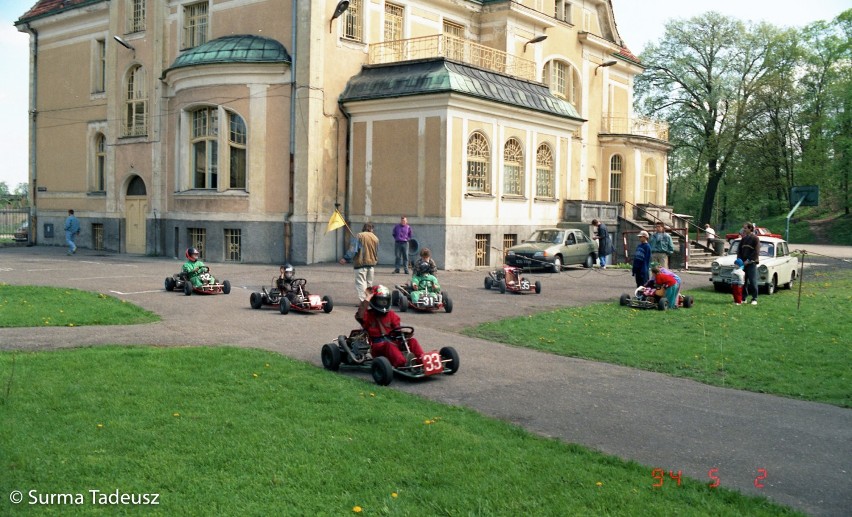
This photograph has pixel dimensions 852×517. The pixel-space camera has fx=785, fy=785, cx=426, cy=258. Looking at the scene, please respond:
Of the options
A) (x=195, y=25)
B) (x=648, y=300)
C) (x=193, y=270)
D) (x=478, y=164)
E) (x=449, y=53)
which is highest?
(x=195, y=25)

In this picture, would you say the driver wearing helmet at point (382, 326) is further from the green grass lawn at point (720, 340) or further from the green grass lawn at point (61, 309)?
the green grass lawn at point (61, 309)

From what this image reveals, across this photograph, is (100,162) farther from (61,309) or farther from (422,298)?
(422,298)

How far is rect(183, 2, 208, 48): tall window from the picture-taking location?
32.2 m

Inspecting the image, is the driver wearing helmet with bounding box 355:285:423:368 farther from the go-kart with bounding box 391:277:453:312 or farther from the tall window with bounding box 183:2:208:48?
the tall window with bounding box 183:2:208:48

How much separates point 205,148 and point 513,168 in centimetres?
1205

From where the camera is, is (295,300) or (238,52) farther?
(238,52)

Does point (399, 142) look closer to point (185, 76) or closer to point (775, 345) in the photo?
point (185, 76)

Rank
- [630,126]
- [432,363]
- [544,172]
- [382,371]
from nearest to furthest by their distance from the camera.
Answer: [382,371]
[432,363]
[544,172]
[630,126]

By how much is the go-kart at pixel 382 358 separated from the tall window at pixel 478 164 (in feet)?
60.3

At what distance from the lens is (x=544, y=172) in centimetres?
3288

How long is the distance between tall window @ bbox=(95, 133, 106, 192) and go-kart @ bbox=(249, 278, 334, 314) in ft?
83.1

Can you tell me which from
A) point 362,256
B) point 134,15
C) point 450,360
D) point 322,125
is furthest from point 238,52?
point 450,360

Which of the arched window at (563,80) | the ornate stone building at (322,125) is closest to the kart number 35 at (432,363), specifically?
the ornate stone building at (322,125)

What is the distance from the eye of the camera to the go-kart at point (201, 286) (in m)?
18.7
